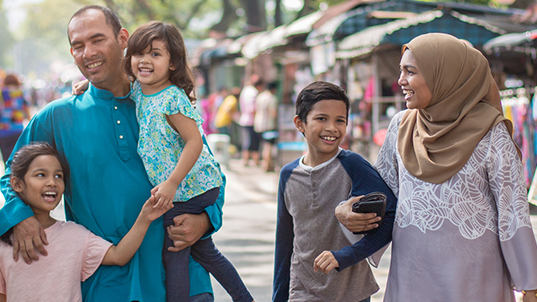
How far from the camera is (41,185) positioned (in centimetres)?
244

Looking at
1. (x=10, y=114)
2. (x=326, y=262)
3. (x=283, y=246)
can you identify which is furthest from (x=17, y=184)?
(x=10, y=114)

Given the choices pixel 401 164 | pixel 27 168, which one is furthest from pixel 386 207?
pixel 27 168

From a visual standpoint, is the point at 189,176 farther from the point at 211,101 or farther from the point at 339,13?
the point at 211,101

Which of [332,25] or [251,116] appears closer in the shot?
[332,25]

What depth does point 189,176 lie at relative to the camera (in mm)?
2590

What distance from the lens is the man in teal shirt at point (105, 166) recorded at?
2.52 m

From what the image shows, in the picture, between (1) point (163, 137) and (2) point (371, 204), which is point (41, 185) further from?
(2) point (371, 204)

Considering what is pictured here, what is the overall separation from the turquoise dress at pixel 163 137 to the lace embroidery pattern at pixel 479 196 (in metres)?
1.01

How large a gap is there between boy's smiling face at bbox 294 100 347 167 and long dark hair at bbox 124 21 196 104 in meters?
0.62

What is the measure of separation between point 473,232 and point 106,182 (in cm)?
163

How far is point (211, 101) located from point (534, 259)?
13799mm

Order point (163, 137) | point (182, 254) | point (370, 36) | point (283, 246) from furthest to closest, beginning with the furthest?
1. point (370, 36)
2. point (283, 246)
3. point (182, 254)
4. point (163, 137)

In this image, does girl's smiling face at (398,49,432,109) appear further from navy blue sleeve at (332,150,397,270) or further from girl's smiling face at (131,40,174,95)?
girl's smiling face at (131,40,174,95)

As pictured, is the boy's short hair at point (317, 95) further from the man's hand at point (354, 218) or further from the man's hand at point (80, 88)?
the man's hand at point (80, 88)
